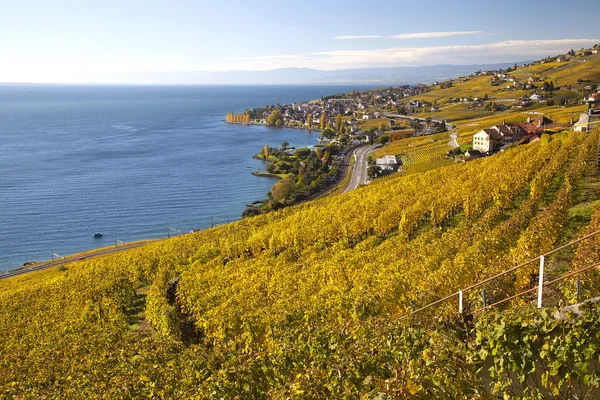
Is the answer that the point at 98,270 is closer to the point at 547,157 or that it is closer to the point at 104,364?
the point at 104,364

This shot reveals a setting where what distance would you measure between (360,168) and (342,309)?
76.0 metres

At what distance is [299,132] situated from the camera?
175875 mm

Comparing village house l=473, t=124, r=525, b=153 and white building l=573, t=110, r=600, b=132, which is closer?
white building l=573, t=110, r=600, b=132

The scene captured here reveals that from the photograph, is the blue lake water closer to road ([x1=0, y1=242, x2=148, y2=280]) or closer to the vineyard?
road ([x1=0, y1=242, x2=148, y2=280])

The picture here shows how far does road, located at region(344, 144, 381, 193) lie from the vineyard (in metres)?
32.8

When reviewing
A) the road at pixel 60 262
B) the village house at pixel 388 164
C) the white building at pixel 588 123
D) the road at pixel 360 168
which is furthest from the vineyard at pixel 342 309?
the village house at pixel 388 164

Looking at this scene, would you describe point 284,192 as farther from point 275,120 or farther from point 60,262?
point 275,120

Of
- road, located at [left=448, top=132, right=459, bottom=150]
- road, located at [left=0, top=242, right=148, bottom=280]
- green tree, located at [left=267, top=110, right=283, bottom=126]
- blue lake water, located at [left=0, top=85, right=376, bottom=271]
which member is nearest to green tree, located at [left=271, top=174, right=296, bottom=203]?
blue lake water, located at [left=0, top=85, right=376, bottom=271]

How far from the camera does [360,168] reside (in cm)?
9019

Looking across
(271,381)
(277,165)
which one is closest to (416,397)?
(271,381)

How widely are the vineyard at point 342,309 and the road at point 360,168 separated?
108 ft

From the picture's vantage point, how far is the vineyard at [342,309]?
22.3 ft

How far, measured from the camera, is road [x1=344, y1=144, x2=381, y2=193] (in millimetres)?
76956

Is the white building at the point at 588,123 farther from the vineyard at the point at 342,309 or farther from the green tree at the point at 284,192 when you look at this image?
the green tree at the point at 284,192
